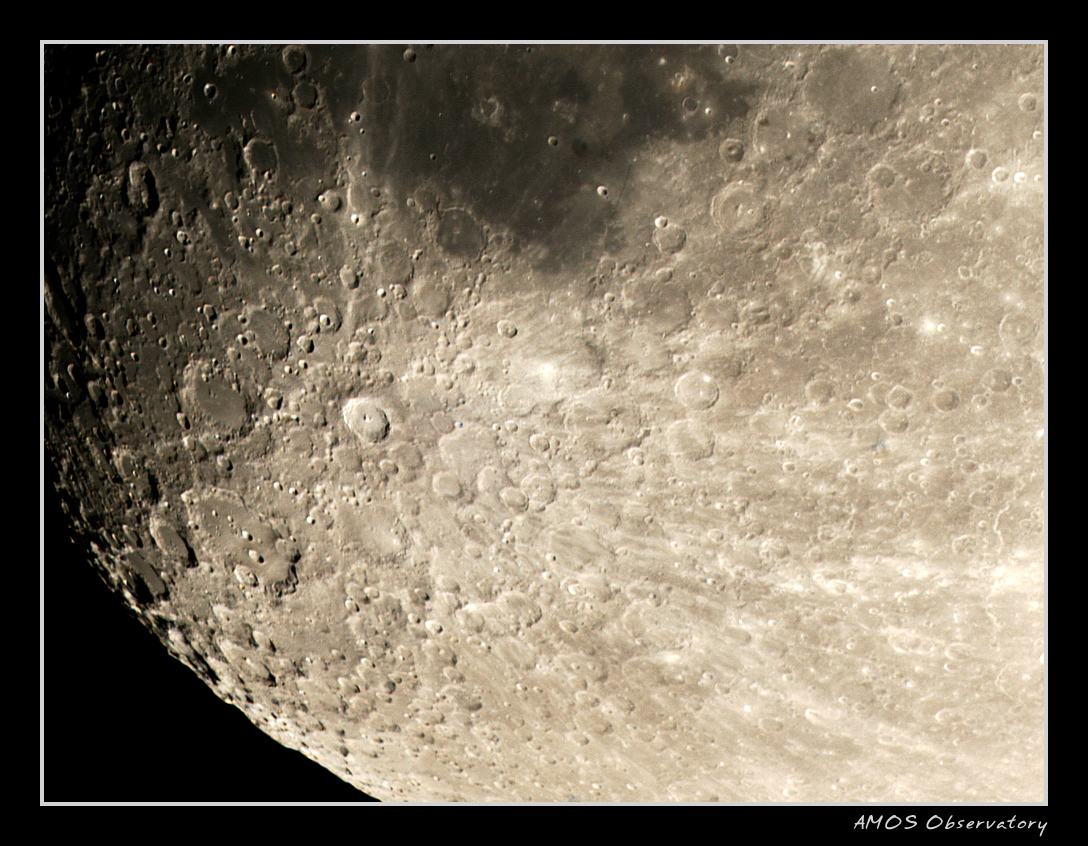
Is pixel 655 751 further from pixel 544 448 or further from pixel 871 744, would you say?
pixel 544 448

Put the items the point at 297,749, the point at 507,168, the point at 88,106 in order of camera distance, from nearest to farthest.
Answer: the point at 507,168, the point at 88,106, the point at 297,749

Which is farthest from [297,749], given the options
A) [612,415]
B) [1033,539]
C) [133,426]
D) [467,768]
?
[1033,539]

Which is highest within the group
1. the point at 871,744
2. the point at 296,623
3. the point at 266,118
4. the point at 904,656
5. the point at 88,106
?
the point at 88,106

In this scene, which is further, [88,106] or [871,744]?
[871,744]

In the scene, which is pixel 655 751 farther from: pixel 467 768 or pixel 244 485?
pixel 244 485

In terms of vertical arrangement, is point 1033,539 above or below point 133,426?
below

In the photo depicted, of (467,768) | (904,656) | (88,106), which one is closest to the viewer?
(88,106)

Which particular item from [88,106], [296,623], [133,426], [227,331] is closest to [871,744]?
[296,623]
